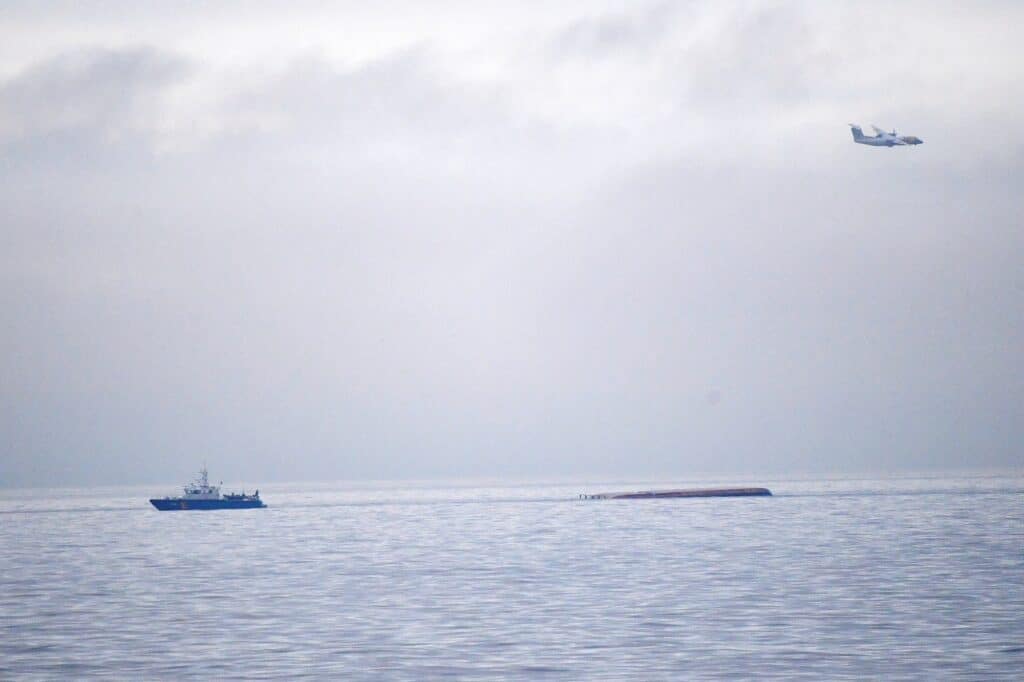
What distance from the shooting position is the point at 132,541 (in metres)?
140

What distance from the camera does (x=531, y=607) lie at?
6712 centimetres

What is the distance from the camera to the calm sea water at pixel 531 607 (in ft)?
163

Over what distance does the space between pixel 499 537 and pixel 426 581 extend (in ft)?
166

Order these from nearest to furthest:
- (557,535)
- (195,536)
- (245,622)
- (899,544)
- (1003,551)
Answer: (245,622) < (1003,551) < (899,544) < (557,535) < (195,536)

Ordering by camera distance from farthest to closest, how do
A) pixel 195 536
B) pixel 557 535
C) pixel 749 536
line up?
pixel 195 536 → pixel 557 535 → pixel 749 536

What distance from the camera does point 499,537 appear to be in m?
134

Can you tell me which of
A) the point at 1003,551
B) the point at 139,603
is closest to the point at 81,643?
the point at 139,603

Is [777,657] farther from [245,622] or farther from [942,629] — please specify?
[245,622]

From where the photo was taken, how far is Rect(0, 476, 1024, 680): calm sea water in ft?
163

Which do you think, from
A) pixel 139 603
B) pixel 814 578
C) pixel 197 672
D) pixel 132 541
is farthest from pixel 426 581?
pixel 132 541

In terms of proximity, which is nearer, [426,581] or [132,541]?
[426,581]

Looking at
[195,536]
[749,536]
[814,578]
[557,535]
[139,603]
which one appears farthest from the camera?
[195,536]

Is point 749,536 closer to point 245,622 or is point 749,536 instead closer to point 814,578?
point 814,578

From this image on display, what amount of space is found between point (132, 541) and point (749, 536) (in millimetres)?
68013
